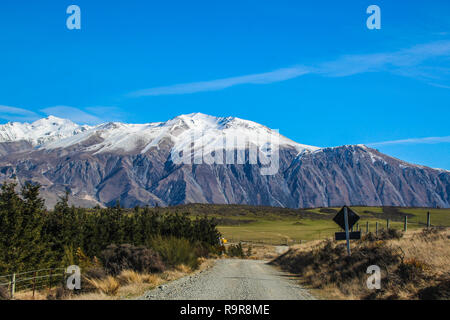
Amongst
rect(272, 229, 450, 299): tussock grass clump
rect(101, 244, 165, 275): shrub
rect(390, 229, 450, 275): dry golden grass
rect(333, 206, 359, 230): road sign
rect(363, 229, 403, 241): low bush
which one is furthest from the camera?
rect(363, 229, 403, 241): low bush

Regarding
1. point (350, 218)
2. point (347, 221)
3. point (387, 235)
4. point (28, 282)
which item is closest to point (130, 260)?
point (28, 282)

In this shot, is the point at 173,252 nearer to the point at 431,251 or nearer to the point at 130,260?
the point at 130,260

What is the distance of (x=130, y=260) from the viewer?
70.7ft

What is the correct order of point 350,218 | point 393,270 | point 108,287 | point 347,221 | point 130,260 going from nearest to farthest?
point 108,287
point 393,270
point 347,221
point 350,218
point 130,260

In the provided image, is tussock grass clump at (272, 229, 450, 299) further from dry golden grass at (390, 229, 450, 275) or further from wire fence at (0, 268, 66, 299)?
wire fence at (0, 268, 66, 299)

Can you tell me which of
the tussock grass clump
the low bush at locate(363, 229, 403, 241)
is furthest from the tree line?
the low bush at locate(363, 229, 403, 241)

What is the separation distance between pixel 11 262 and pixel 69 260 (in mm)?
9121

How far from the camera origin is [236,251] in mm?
65375

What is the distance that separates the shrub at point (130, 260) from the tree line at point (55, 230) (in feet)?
11.2

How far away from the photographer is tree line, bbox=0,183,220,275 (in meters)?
31.5

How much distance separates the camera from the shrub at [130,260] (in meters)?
21.1

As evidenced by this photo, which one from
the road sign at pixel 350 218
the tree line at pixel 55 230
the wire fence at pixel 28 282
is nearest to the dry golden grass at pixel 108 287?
the wire fence at pixel 28 282

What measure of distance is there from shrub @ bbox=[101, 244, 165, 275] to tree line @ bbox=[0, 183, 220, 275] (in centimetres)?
341

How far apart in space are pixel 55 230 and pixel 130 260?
67.8ft
